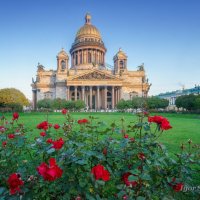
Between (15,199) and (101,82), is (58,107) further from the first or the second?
(15,199)

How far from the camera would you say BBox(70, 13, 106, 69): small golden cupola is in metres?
71.3

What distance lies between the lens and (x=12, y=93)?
4438 centimetres

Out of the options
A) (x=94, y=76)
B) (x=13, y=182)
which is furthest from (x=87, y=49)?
(x=13, y=182)

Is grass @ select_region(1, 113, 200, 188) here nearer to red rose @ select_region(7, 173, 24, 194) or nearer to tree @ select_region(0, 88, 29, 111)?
red rose @ select_region(7, 173, 24, 194)

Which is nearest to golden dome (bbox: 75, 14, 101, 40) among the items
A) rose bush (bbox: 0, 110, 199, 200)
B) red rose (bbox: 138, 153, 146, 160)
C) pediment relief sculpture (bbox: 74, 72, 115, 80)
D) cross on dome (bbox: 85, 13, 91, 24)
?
cross on dome (bbox: 85, 13, 91, 24)

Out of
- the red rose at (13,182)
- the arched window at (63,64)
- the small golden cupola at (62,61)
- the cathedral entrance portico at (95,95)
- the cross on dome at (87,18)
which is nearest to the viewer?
the red rose at (13,182)

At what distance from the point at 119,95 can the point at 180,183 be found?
6097 centimetres

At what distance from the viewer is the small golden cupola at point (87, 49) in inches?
2809

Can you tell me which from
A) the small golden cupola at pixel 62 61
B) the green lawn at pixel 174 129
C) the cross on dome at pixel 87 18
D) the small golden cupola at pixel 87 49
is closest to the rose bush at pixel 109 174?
the green lawn at pixel 174 129

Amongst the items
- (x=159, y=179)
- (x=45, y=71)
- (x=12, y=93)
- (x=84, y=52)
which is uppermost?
(x=84, y=52)

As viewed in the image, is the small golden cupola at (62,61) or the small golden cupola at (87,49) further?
the small golden cupola at (87,49)

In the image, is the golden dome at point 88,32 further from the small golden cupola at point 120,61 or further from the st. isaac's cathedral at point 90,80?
the small golden cupola at point 120,61

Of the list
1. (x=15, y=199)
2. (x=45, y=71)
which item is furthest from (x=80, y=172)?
(x=45, y=71)

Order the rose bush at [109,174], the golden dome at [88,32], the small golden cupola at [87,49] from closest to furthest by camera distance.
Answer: the rose bush at [109,174] < the small golden cupola at [87,49] < the golden dome at [88,32]
